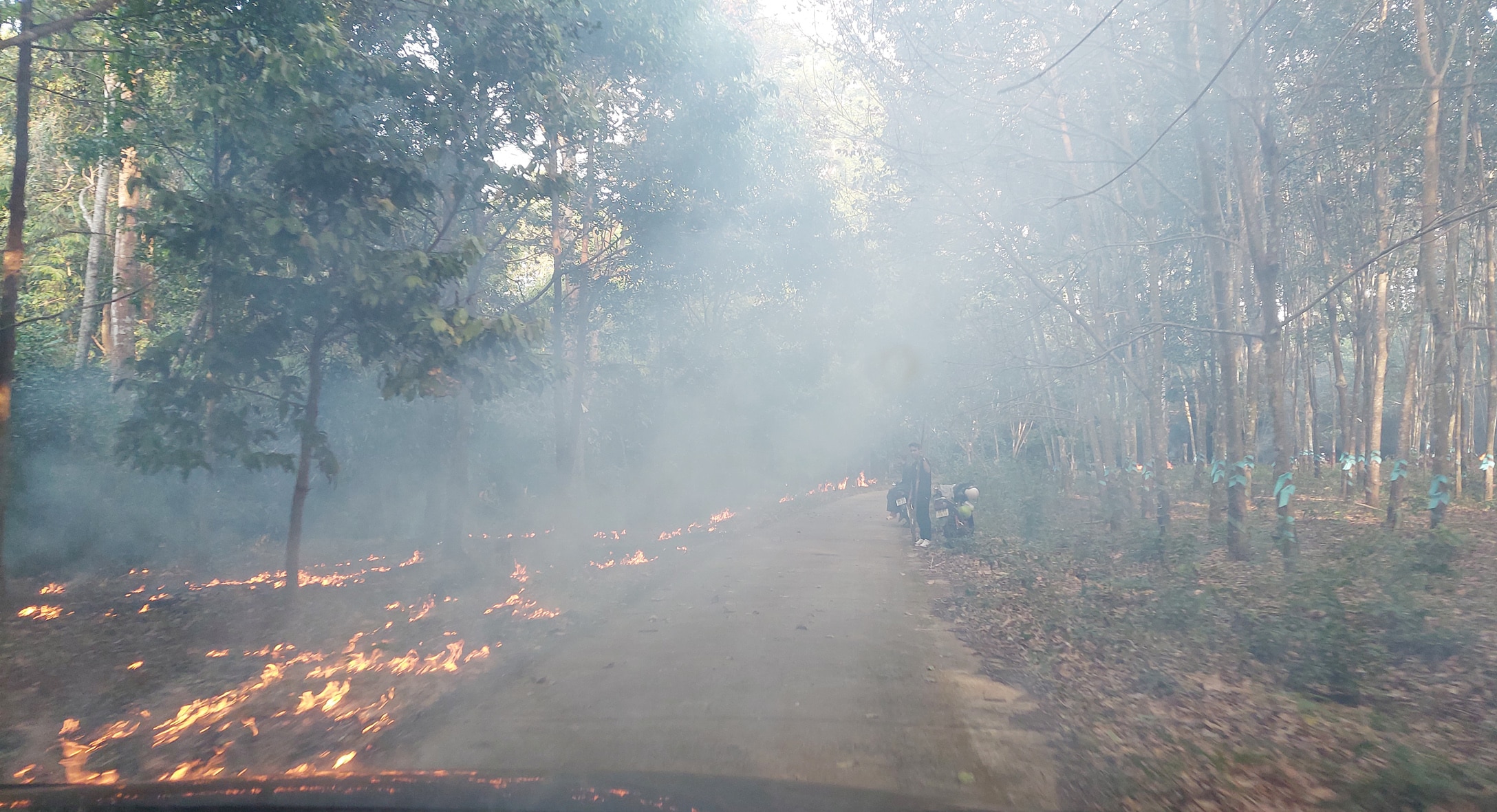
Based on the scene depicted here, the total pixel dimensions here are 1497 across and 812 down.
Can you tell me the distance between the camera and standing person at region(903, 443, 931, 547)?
1562cm

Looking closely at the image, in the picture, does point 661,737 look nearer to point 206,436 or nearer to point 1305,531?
point 206,436

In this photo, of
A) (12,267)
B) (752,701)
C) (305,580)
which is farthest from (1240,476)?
(12,267)

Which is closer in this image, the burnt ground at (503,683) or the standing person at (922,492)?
the burnt ground at (503,683)

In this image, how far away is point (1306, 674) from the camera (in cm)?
618

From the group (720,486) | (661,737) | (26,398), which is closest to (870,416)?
(720,486)

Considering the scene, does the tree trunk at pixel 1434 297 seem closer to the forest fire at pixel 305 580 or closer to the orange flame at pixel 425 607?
the orange flame at pixel 425 607

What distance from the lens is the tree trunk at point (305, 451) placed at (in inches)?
306

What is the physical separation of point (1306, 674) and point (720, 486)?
2110cm

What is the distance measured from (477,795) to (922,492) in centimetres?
1348

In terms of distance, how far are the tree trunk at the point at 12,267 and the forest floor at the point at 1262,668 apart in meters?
8.26

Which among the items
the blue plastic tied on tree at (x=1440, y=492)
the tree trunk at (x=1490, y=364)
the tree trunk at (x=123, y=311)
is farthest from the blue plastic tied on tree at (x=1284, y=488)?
the tree trunk at (x=123, y=311)

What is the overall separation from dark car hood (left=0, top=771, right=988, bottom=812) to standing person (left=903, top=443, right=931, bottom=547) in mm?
12564

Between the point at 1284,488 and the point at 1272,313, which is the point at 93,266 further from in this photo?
the point at 1284,488

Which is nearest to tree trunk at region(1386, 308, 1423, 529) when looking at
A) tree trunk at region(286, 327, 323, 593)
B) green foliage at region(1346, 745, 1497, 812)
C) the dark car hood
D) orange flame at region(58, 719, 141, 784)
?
green foliage at region(1346, 745, 1497, 812)
